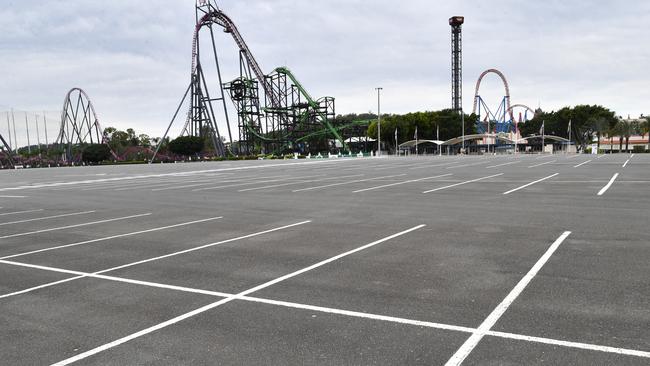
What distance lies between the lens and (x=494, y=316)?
432cm

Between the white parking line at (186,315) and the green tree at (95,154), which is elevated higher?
the green tree at (95,154)

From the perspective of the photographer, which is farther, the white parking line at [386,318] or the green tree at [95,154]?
the green tree at [95,154]

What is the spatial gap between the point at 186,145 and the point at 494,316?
91.5 meters

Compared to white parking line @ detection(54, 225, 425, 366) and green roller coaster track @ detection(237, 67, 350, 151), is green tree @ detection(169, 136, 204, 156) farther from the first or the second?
white parking line @ detection(54, 225, 425, 366)

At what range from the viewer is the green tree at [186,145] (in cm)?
9075

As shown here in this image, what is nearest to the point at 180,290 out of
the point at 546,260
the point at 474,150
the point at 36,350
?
the point at 36,350

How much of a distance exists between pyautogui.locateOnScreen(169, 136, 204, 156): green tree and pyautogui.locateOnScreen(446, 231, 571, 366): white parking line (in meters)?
89.2

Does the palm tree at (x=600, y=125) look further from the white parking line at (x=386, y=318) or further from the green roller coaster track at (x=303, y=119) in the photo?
the white parking line at (x=386, y=318)

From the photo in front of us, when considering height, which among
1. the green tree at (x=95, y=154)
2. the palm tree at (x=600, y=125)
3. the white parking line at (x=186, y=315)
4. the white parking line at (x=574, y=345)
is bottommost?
the white parking line at (x=574, y=345)

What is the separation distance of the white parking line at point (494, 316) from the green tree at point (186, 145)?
89.2m

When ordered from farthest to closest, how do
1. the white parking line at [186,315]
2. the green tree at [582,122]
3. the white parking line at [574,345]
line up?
the green tree at [582,122] → the white parking line at [186,315] → the white parking line at [574,345]

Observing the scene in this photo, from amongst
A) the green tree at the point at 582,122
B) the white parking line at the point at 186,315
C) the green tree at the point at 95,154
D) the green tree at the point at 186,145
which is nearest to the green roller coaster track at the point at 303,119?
the green tree at the point at 186,145

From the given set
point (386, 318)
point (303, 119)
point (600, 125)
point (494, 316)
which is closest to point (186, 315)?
point (386, 318)

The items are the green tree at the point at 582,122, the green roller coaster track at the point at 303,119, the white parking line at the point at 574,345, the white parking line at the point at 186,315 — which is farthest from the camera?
the green tree at the point at 582,122
